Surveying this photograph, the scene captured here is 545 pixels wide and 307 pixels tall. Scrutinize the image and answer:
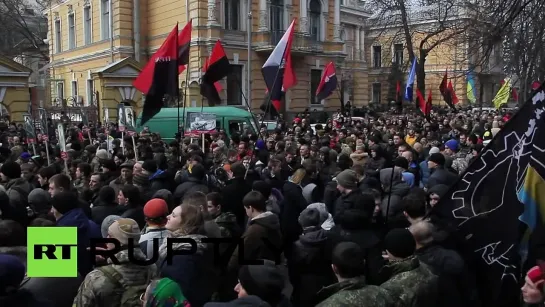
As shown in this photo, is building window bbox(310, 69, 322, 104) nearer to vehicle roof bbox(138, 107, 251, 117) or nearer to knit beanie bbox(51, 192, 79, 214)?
vehicle roof bbox(138, 107, 251, 117)

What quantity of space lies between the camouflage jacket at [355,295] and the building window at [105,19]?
34.0 meters

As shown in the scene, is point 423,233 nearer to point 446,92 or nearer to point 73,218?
point 73,218

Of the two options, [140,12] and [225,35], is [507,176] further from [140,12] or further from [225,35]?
[140,12]

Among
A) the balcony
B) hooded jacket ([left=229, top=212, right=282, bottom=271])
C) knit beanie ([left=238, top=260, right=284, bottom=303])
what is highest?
the balcony

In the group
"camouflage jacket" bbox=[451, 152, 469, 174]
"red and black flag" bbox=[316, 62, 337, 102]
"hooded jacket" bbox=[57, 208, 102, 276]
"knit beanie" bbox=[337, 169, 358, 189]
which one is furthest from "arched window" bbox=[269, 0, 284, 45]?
"hooded jacket" bbox=[57, 208, 102, 276]

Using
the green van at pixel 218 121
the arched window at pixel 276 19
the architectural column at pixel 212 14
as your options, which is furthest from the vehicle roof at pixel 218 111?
the arched window at pixel 276 19

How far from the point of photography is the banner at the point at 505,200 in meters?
3.72

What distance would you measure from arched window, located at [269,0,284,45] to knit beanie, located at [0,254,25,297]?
30566mm

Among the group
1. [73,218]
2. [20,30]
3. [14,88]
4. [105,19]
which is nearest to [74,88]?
[105,19]

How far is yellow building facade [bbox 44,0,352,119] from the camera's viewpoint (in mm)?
30562

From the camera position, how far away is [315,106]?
35.9m

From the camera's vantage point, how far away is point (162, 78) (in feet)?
34.2

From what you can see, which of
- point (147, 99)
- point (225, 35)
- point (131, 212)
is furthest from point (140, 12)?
point (131, 212)

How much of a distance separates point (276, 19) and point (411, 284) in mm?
31365
